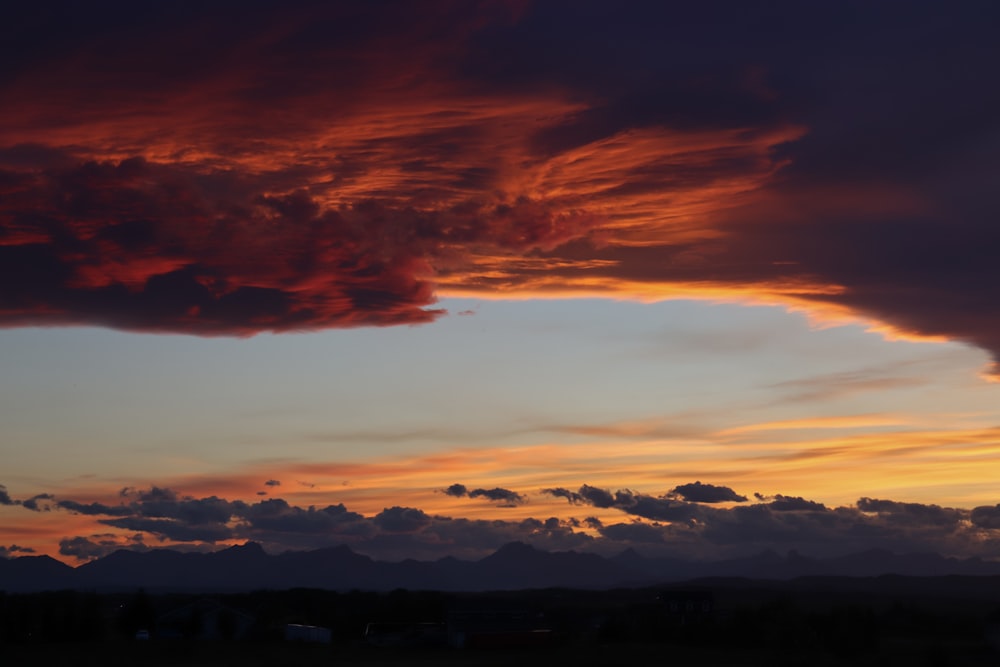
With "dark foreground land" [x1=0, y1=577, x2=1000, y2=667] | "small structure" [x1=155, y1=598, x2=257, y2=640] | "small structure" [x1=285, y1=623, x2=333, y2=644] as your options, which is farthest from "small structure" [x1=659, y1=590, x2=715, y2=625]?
"small structure" [x1=155, y1=598, x2=257, y2=640]

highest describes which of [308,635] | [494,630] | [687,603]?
[687,603]

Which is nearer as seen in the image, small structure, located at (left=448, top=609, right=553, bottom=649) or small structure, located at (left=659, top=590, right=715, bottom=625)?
Answer: small structure, located at (left=448, top=609, right=553, bottom=649)

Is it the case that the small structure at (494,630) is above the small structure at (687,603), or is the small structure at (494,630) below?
below

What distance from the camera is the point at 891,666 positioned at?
95.6m

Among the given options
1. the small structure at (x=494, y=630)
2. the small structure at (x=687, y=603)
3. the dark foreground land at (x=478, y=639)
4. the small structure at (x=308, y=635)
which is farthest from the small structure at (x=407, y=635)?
the small structure at (x=687, y=603)

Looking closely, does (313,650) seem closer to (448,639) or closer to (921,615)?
(448,639)

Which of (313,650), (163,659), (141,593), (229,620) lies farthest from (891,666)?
(141,593)

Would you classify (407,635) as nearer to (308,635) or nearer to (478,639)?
(478,639)

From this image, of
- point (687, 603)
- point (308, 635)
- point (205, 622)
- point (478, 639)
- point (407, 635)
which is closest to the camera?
point (308, 635)

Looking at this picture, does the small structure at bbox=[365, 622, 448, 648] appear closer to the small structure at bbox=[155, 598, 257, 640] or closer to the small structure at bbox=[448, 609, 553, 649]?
the small structure at bbox=[448, 609, 553, 649]

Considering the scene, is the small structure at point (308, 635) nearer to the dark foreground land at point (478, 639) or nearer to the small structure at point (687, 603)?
the dark foreground land at point (478, 639)

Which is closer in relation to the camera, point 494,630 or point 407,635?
point 494,630

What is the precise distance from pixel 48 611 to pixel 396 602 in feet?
196

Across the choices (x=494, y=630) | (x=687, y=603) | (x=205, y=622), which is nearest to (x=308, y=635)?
(x=205, y=622)
